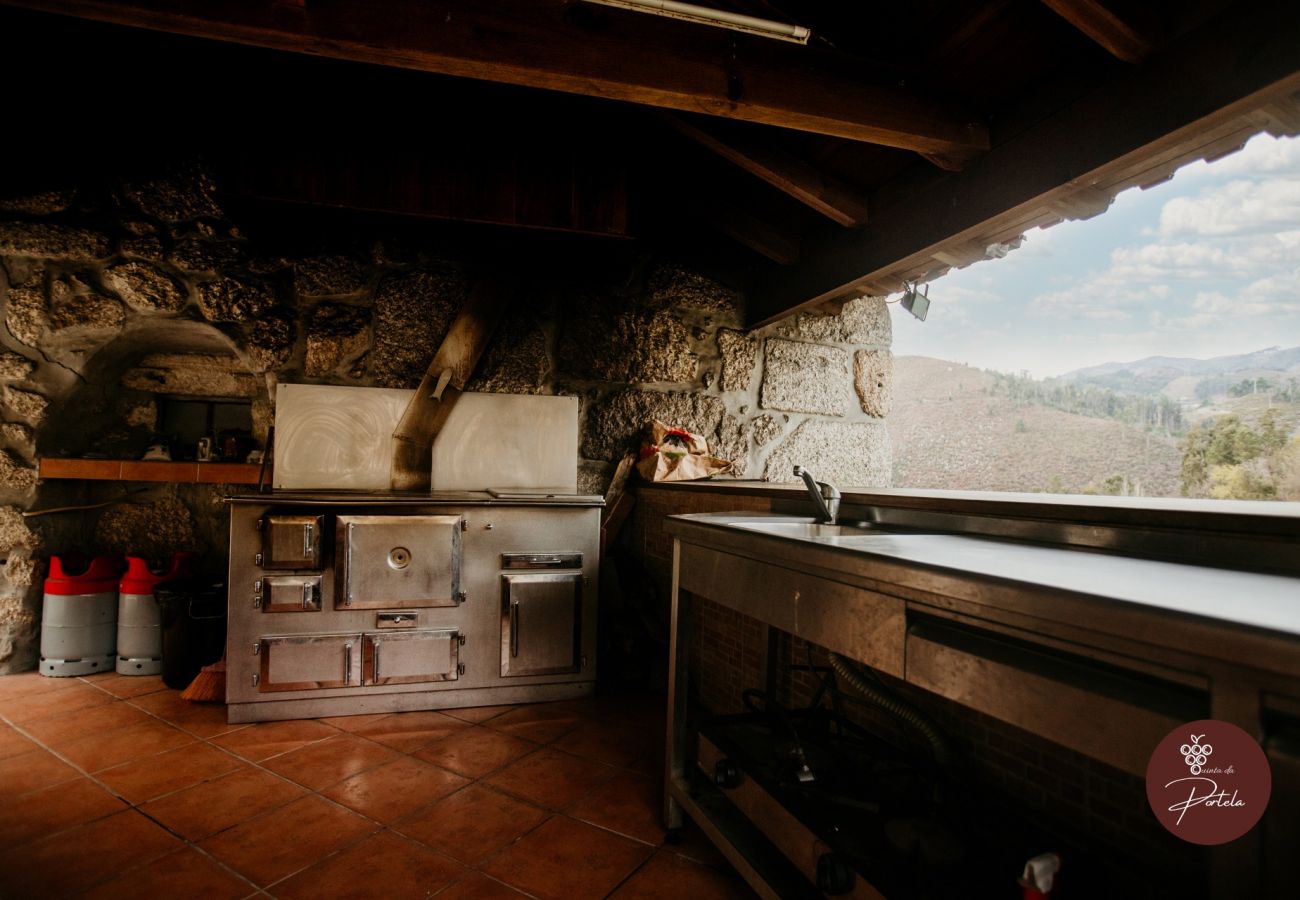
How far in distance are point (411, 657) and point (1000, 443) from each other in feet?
10.2

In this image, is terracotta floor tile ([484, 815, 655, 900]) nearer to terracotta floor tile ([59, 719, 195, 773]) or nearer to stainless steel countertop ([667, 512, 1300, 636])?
stainless steel countertop ([667, 512, 1300, 636])

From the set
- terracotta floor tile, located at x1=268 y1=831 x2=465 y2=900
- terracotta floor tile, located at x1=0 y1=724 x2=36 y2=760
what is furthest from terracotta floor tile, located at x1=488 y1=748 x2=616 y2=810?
terracotta floor tile, located at x1=0 y1=724 x2=36 y2=760

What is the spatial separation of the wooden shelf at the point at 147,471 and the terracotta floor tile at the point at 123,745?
1.27 m

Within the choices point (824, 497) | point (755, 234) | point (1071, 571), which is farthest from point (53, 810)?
point (755, 234)

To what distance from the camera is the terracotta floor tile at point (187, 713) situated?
2.66 meters

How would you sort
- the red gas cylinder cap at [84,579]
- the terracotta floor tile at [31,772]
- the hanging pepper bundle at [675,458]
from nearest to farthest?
the terracotta floor tile at [31,772], the red gas cylinder cap at [84,579], the hanging pepper bundle at [675,458]

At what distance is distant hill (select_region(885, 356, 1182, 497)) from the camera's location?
250 centimetres

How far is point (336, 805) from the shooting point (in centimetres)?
210

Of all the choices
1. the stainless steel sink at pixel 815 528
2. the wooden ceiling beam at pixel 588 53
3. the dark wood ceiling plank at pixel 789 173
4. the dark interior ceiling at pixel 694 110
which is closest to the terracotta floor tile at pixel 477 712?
the stainless steel sink at pixel 815 528

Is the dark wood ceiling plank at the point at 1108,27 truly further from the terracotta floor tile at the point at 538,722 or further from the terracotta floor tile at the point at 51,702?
the terracotta floor tile at the point at 51,702

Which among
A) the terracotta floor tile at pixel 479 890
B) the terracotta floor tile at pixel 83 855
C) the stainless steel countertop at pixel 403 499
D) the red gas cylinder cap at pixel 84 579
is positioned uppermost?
the stainless steel countertop at pixel 403 499

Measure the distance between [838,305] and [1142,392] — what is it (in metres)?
1.60

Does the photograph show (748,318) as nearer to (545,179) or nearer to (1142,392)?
(545,179)

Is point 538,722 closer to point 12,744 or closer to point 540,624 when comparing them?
point 540,624
